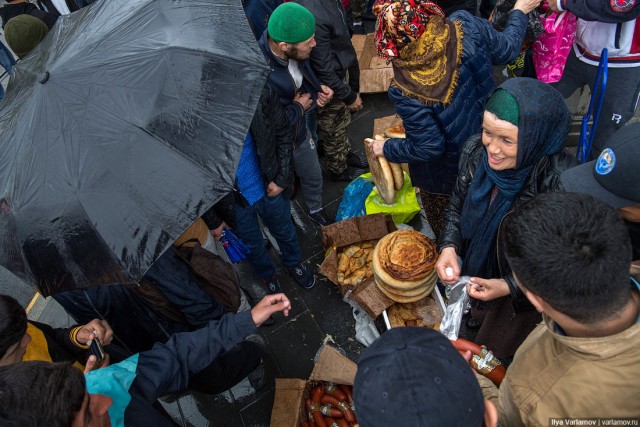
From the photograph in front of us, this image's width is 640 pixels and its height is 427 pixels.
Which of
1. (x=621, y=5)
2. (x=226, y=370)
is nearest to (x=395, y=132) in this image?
(x=621, y=5)

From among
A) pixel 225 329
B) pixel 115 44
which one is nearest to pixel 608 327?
pixel 225 329

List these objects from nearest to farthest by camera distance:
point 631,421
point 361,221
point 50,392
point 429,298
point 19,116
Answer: point 631,421 < point 50,392 < point 19,116 < point 429,298 < point 361,221

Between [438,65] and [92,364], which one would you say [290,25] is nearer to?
[438,65]

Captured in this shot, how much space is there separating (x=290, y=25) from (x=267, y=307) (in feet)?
6.51

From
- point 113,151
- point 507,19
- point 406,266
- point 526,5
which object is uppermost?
point 113,151

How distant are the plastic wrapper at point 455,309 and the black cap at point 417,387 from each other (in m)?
1.43

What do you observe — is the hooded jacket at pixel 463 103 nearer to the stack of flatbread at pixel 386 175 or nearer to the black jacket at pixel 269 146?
the stack of flatbread at pixel 386 175

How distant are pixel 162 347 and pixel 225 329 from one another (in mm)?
342

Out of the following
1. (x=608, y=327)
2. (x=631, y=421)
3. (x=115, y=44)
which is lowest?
(x=631, y=421)

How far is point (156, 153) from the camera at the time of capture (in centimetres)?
205

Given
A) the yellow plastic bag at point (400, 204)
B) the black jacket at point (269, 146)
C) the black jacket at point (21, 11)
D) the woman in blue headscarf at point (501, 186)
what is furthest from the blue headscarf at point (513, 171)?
the black jacket at point (21, 11)

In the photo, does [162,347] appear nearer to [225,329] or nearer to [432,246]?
[225,329]

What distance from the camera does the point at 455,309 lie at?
9.25ft

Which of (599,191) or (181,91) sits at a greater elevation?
(181,91)
